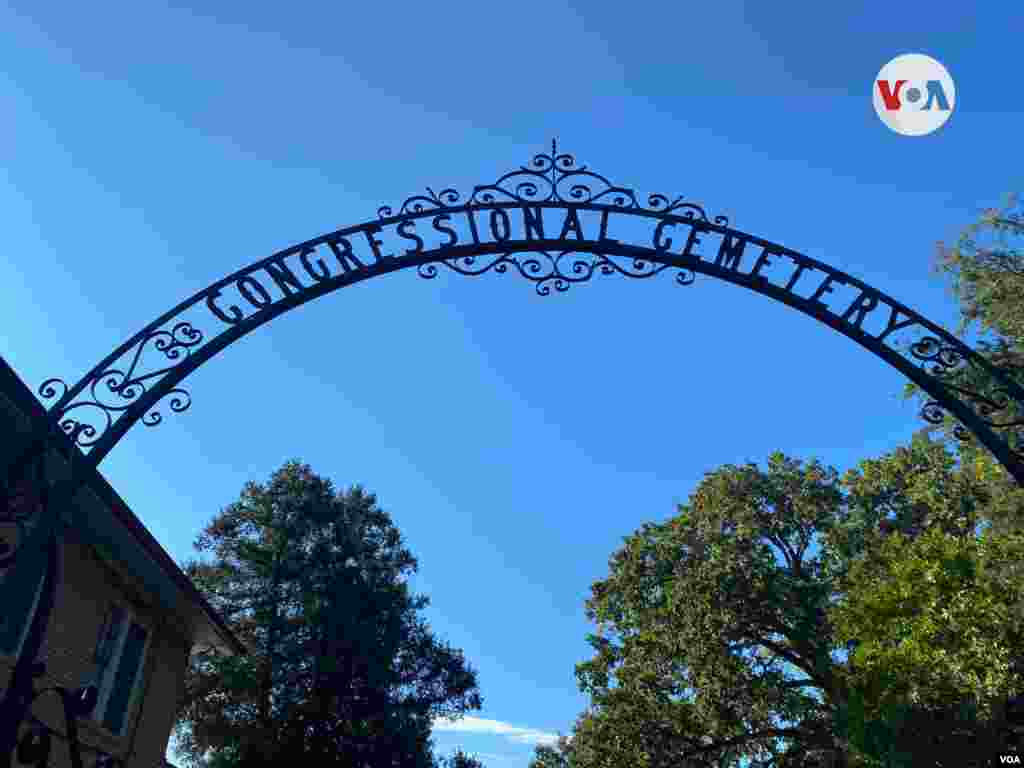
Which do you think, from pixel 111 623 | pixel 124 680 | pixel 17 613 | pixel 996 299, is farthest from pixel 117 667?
pixel 996 299

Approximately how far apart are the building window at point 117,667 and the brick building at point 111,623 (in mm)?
13

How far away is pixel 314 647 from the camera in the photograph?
1081 inches

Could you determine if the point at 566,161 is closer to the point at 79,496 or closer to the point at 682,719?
the point at 79,496

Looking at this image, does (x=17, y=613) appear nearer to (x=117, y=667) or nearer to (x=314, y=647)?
(x=117, y=667)

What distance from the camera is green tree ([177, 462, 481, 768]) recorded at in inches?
1030

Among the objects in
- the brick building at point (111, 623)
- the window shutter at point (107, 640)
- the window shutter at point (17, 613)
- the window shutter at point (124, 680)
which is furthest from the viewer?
the window shutter at point (124, 680)

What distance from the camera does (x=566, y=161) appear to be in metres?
6.25

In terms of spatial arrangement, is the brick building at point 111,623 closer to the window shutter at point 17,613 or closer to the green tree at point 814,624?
the window shutter at point 17,613

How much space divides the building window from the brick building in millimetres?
13

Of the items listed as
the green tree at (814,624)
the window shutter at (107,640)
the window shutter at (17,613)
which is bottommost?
the window shutter at (17,613)

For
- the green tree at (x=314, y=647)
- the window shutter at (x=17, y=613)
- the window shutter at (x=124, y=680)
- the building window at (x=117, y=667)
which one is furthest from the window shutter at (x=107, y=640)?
the green tree at (x=314, y=647)

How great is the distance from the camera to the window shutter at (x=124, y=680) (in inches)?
437

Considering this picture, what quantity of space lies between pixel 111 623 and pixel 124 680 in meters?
0.86

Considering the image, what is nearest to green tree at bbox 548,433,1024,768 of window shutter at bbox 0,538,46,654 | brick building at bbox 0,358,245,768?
brick building at bbox 0,358,245,768
